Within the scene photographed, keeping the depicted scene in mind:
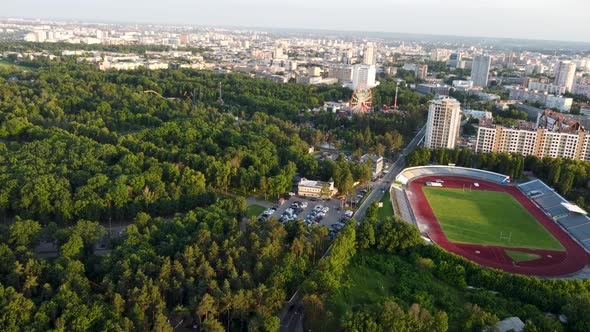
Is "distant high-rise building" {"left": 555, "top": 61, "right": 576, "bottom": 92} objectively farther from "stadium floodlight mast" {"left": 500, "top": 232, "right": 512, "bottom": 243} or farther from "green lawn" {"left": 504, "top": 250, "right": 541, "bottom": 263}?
"green lawn" {"left": 504, "top": 250, "right": 541, "bottom": 263}

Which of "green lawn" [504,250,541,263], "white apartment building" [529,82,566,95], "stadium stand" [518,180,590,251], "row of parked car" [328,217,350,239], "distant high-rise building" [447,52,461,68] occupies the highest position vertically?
"distant high-rise building" [447,52,461,68]

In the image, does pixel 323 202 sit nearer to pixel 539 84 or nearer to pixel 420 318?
pixel 420 318

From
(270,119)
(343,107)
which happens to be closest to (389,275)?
(270,119)

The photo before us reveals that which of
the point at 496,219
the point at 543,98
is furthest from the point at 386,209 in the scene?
the point at 543,98

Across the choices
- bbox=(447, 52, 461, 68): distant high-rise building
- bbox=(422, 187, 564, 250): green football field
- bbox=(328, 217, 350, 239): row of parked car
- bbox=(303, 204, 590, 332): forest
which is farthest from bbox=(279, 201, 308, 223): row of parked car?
bbox=(447, 52, 461, 68): distant high-rise building

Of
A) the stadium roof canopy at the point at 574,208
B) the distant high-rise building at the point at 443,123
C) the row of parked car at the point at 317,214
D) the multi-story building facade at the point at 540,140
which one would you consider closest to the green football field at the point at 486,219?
the stadium roof canopy at the point at 574,208

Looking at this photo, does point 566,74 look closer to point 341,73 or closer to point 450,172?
point 341,73
